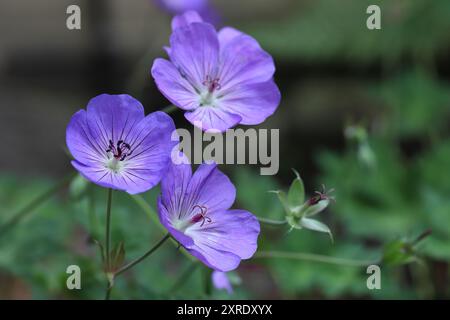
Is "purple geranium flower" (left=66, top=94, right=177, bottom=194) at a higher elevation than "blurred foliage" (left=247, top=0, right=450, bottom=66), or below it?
below

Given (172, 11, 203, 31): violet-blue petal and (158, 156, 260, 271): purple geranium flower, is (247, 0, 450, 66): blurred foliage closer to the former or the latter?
(172, 11, 203, 31): violet-blue petal

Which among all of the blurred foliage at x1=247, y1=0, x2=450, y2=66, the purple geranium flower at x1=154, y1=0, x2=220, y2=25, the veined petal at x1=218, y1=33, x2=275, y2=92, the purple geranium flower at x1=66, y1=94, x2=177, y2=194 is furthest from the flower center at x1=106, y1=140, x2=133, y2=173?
the blurred foliage at x1=247, y1=0, x2=450, y2=66

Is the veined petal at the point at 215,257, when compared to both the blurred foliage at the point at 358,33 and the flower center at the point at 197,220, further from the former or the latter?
the blurred foliage at the point at 358,33

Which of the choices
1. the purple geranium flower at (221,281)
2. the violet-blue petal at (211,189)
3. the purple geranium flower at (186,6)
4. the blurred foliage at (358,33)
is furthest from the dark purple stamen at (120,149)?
the blurred foliage at (358,33)

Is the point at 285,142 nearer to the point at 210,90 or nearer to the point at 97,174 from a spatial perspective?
the point at 210,90

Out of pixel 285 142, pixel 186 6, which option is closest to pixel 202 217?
pixel 186 6
